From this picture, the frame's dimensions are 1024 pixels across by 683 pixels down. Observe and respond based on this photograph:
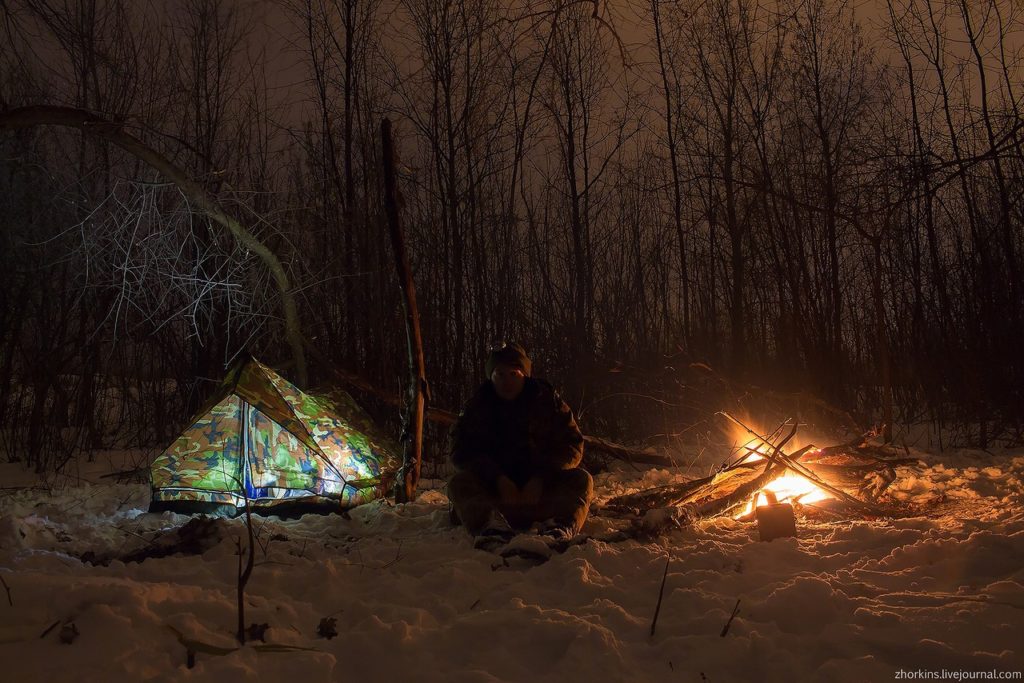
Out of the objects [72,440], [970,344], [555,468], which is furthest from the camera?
[970,344]

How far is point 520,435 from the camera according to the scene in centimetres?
426

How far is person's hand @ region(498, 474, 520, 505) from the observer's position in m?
4.00

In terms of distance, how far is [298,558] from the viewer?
3.29 metres

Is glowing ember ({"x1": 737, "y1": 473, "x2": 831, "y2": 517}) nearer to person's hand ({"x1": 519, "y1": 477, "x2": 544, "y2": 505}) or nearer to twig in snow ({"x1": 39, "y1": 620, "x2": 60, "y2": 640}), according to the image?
person's hand ({"x1": 519, "y1": 477, "x2": 544, "y2": 505})

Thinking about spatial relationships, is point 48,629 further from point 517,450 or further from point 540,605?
point 517,450

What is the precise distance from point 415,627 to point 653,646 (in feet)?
2.76

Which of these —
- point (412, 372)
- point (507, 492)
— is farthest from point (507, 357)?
point (412, 372)

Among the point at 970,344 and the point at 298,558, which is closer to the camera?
the point at 298,558

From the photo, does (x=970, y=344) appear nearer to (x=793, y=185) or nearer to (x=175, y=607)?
(x=793, y=185)

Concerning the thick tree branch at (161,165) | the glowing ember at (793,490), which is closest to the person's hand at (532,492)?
the glowing ember at (793,490)

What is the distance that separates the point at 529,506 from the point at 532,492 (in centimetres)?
8

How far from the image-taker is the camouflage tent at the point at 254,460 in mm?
4719

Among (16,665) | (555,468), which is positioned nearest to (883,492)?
(555,468)

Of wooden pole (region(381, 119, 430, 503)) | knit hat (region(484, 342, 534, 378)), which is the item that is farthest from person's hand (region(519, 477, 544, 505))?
wooden pole (region(381, 119, 430, 503))
